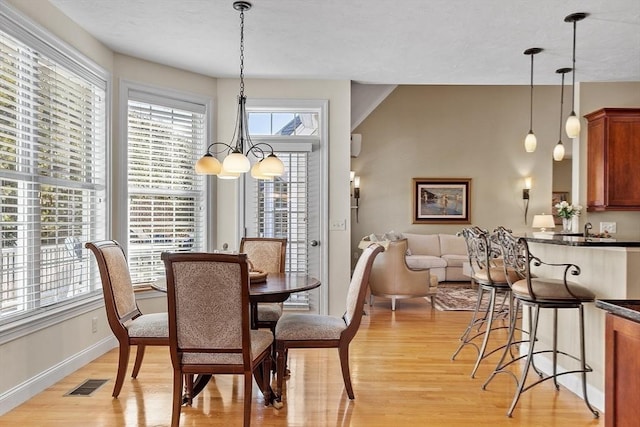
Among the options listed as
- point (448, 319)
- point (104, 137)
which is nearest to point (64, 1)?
point (104, 137)

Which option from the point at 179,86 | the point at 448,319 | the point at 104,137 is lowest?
the point at 448,319

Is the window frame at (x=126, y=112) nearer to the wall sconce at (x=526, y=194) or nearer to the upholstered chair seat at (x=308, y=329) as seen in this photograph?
the upholstered chair seat at (x=308, y=329)

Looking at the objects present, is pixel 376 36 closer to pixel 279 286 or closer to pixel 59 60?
pixel 279 286

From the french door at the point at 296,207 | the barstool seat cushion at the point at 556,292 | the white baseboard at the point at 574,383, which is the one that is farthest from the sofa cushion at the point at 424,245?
the barstool seat cushion at the point at 556,292

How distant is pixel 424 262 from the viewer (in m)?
8.08

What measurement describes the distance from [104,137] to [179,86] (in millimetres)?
1039

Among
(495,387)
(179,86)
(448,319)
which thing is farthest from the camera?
(448,319)

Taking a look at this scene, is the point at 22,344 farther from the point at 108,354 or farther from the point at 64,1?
the point at 64,1

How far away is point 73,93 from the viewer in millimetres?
3645

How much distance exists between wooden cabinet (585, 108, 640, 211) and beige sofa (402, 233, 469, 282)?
343 centimetres

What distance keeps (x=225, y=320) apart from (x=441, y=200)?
23.8 ft

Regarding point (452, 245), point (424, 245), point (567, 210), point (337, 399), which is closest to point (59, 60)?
point (337, 399)

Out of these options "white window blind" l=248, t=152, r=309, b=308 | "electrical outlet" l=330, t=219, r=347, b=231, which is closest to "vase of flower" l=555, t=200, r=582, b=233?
"electrical outlet" l=330, t=219, r=347, b=231

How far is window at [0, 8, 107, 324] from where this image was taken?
2.85m
